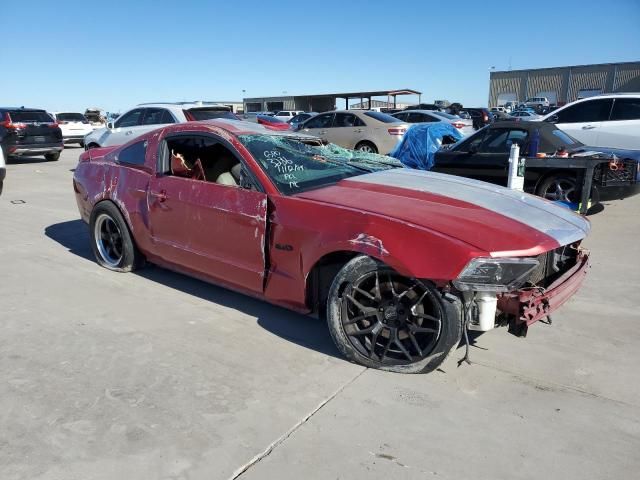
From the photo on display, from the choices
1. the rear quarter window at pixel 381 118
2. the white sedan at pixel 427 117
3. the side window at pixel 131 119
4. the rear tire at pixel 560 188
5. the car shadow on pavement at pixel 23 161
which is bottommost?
the car shadow on pavement at pixel 23 161

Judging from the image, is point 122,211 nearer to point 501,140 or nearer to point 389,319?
point 389,319

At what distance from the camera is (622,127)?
9477 mm

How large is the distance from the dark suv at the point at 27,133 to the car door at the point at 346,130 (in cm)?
869

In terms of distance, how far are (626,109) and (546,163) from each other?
4.04 m

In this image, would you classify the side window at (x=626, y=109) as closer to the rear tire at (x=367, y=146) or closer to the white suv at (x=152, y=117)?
the rear tire at (x=367, y=146)

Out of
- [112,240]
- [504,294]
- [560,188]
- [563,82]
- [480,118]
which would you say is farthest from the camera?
[563,82]

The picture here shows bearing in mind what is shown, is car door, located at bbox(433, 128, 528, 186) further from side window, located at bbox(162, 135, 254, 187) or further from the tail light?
the tail light

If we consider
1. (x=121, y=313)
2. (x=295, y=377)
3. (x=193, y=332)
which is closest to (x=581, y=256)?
(x=295, y=377)

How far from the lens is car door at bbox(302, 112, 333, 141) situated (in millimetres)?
14094

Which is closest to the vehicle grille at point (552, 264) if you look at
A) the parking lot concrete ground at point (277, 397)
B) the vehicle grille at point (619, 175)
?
the parking lot concrete ground at point (277, 397)

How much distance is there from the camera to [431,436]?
2.53 metres

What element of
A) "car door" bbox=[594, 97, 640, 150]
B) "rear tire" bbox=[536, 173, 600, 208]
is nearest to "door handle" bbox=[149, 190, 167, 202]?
"rear tire" bbox=[536, 173, 600, 208]

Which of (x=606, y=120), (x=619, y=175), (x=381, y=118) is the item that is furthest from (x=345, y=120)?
(x=619, y=175)

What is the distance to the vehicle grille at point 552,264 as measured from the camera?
3.17 metres
